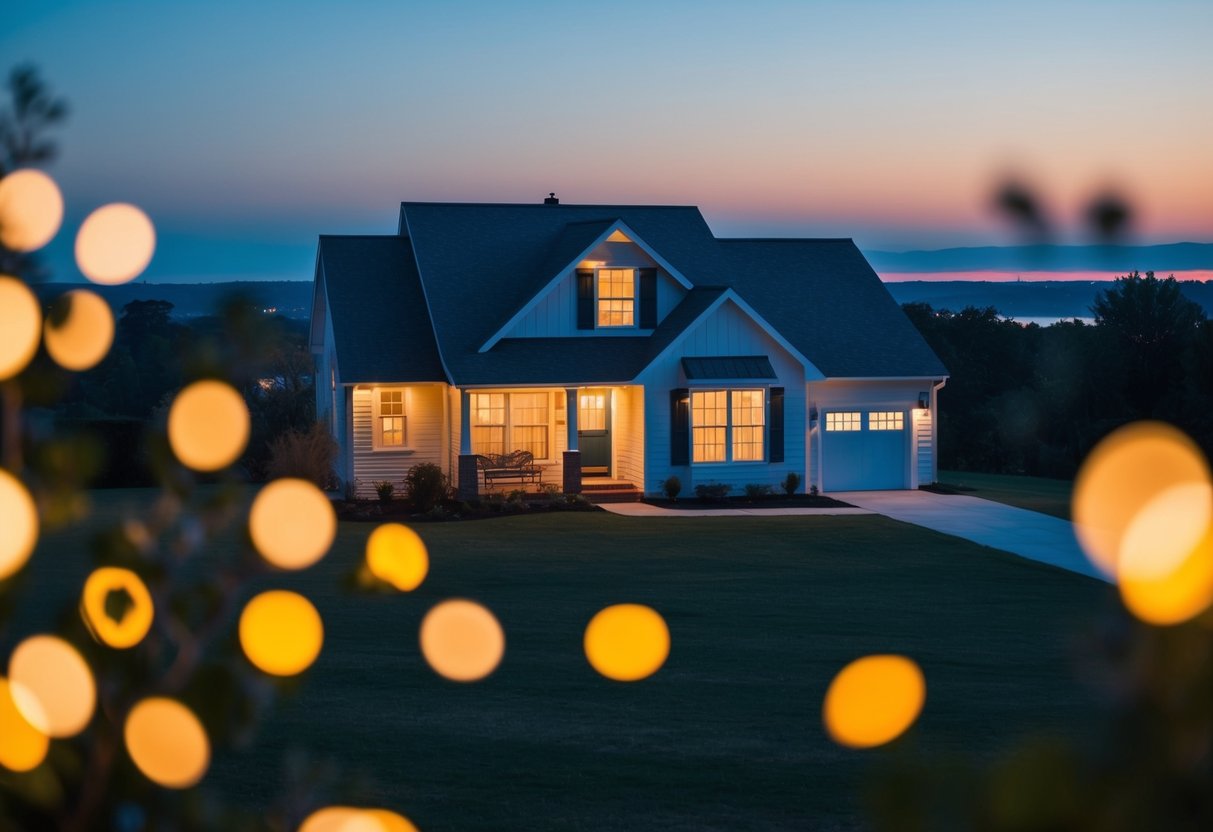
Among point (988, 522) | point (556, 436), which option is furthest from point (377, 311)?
point (988, 522)

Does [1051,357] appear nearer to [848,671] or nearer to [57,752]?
[848,671]

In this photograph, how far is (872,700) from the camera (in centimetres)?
1056

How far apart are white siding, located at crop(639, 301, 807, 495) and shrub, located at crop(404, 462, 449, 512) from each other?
15.3ft

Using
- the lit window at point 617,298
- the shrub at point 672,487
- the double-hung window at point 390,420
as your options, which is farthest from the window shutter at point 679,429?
the double-hung window at point 390,420

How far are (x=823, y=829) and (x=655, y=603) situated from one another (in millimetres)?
9679

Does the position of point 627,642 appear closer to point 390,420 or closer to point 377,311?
point 390,420

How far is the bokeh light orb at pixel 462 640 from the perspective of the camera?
1339 centimetres

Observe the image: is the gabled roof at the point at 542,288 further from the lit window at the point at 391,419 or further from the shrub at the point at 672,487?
the shrub at the point at 672,487

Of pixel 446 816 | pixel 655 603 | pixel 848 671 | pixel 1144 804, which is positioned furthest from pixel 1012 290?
pixel 655 603

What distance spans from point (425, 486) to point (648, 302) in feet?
23.3

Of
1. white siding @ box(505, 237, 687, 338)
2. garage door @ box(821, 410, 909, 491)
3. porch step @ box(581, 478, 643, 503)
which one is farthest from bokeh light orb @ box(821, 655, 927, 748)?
white siding @ box(505, 237, 687, 338)

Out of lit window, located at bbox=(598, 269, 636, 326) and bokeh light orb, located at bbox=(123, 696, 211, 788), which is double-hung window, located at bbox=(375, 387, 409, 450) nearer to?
lit window, located at bbox=(598, 269, 636, 326)

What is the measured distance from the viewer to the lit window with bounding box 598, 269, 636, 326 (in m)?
31.1

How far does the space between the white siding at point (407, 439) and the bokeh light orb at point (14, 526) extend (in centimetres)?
2789
